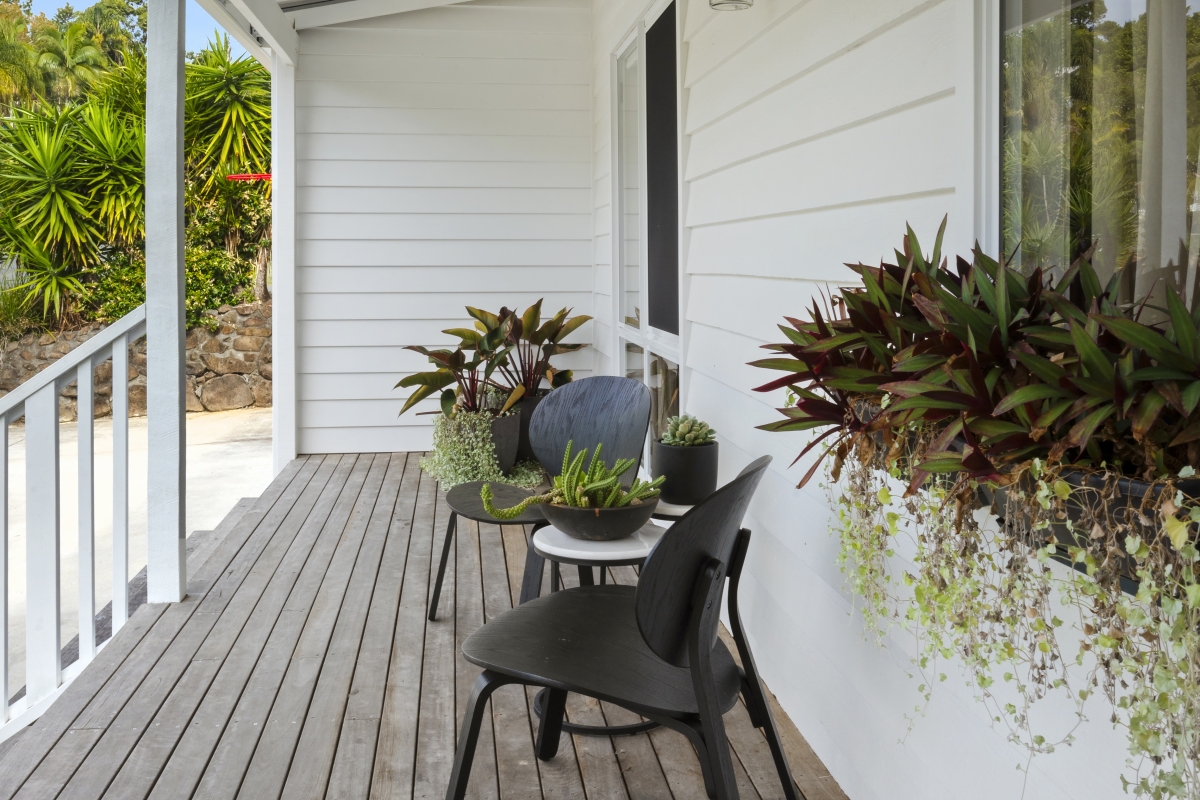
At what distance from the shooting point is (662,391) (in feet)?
13.5

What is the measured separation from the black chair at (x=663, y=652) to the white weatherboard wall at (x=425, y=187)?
4.38 meters

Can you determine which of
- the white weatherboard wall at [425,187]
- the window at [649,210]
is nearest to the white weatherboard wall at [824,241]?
the window at [649,210]

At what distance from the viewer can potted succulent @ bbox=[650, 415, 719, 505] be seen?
2914mm

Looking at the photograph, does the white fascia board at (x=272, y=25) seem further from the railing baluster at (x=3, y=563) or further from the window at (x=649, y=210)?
the railing baluster at (x=3, y=563)

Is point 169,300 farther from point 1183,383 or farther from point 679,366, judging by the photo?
point 1183,383

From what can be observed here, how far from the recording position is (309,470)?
570 cm

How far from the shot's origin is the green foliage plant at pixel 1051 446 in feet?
2.87

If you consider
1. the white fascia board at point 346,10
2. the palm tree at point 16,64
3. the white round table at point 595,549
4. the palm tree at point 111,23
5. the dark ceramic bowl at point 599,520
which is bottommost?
the white round table at point 595,549

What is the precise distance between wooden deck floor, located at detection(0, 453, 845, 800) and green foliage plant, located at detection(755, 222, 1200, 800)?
3.88 ft

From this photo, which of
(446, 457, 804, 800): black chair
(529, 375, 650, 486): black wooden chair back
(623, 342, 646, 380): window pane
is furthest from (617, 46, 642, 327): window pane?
(446, 457, 804, 800): black chair

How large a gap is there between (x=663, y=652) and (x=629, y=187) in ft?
11.5

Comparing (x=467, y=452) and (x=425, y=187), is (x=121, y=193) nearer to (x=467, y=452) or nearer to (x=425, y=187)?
(x=425, y=187)

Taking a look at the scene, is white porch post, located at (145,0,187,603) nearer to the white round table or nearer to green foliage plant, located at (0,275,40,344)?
the white round table

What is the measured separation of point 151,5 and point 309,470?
9.68 feet
